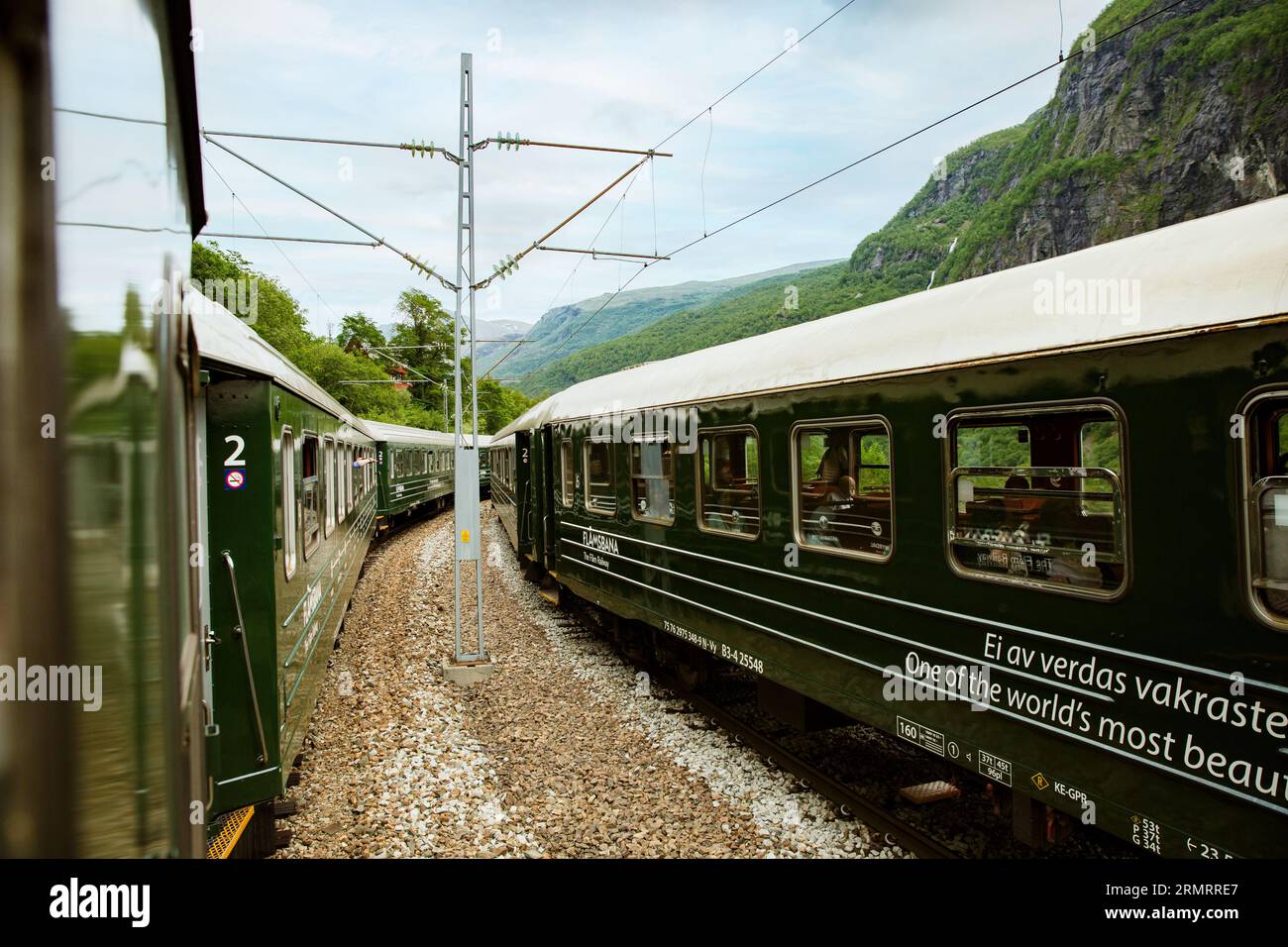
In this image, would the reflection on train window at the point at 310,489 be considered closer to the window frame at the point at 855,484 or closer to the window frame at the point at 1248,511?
the window frame at the point at 855,484

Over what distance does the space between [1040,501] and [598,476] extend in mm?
5826

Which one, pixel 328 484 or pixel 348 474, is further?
pixel 348 474

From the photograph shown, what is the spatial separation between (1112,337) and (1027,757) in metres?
1.97

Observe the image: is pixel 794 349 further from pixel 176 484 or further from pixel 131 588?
→ pixel 131 588

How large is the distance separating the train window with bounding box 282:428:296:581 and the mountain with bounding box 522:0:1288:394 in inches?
1187

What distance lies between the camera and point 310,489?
652 centimetres

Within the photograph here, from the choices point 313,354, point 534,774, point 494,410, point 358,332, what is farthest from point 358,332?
point 534,774

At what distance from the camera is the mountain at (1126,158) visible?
141 feet

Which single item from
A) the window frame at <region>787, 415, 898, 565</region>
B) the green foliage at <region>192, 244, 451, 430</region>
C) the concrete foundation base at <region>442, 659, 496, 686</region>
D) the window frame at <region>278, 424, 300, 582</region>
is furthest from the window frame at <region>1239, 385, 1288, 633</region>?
the green foliage at <region>192, 244, 451, 430</region>

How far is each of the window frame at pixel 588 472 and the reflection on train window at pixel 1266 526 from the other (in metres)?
6.39

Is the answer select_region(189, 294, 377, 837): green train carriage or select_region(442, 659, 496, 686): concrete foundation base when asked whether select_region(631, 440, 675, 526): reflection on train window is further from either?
select_region(189, 294, 377, 837): green train carriage
